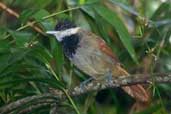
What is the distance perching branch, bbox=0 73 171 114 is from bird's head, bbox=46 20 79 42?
0.50 meters

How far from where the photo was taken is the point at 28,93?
251 cm

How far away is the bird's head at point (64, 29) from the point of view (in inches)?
108

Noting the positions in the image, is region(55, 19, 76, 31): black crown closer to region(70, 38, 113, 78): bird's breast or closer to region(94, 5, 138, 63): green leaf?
region(70, 38, 113, 78): bird's breast

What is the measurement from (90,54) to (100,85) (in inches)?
20.4

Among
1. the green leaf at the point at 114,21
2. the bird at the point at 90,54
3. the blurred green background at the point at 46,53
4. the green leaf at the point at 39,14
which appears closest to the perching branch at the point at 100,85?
the blurred green background at the point at 46,53

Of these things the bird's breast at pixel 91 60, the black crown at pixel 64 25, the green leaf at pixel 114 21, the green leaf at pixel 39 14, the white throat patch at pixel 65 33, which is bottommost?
the bird's breast at pixel 91 60

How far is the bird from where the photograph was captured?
2721 mm

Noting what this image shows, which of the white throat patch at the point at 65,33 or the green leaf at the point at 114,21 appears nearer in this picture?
the green leaf at the point at 114,21

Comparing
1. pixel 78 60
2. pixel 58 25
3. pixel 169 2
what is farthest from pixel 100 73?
pixel 169 2

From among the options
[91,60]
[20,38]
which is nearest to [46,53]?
[20,38]

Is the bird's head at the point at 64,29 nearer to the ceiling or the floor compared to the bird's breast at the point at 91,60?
nearer to the ceiling

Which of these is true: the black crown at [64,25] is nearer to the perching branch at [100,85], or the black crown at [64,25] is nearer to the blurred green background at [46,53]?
the blurred green background at [46,53]

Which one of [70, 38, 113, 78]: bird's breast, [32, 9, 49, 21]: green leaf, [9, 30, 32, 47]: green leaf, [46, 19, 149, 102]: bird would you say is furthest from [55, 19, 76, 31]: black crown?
[9, 30, 32, 47]: green leaf

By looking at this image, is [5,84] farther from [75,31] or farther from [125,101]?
[125,101]
